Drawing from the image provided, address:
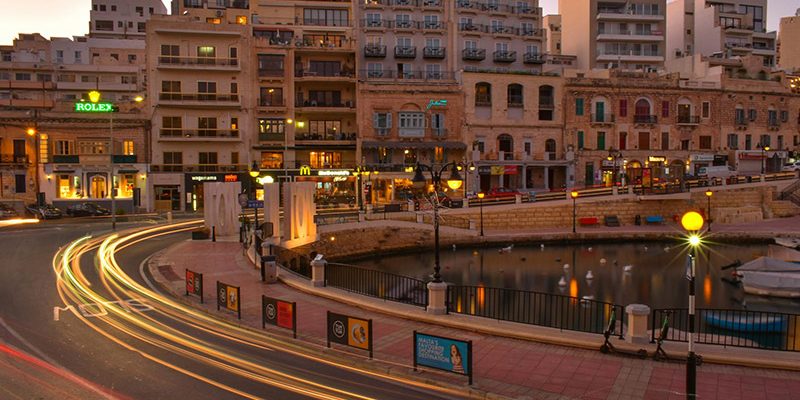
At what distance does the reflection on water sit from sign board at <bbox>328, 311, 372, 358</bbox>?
17.7 m

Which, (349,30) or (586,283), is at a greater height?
(349,30)

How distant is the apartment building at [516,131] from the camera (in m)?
57.2

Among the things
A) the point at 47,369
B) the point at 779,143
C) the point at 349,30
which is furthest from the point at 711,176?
the point at 47,369

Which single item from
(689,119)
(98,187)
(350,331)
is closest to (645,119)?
(689,119)

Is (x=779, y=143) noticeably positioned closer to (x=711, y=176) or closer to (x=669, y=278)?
(x=711, y=176)

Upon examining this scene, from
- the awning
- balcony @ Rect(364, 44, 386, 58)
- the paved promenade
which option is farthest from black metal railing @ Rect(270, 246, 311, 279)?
balcony @ Rect(364, 44, 386, 58)

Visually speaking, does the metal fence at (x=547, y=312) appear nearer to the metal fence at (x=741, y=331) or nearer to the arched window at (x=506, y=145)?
the metal fence at (x=741, y=331)

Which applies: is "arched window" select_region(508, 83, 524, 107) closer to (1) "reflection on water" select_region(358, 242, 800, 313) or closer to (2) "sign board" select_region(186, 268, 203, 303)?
(1) "reflection on water" select_region(358, 242, 800, 313)

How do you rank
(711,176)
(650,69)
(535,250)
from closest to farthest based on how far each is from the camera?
(535,250), (711,176), (650,69)

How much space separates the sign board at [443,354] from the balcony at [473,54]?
171ft

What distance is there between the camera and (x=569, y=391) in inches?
457

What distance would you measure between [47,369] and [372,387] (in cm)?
694

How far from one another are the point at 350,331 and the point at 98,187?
149ft

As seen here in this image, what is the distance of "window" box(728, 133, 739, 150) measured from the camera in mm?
62125
